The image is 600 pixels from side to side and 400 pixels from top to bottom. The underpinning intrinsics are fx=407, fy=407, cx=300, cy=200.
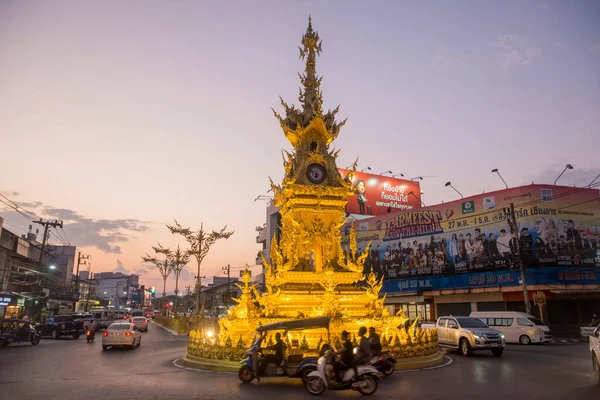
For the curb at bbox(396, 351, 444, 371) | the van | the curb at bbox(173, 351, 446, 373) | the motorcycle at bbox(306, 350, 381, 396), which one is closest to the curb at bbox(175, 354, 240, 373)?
the curb at bbox(173, 351, 446, 373)

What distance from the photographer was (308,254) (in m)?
17.3

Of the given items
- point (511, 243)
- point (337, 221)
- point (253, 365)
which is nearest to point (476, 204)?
point (511, 243)

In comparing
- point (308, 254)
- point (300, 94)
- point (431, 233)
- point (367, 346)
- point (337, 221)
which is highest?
point (300, 94)

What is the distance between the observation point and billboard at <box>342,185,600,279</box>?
34719 mm

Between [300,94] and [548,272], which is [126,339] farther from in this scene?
[548,272]

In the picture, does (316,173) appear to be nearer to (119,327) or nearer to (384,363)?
(384,363)

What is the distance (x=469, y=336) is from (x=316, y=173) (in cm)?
988

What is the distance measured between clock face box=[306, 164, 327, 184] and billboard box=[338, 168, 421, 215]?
3858 centimetres

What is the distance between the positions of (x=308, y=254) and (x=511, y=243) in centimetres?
2657

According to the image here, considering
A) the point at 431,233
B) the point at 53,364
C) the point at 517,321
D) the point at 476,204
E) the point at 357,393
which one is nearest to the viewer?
the point at 357,393

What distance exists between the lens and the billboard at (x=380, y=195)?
58125 mm

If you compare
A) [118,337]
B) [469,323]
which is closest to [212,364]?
[118,337]

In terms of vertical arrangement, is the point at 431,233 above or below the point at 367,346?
above

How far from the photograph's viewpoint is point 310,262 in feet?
58.7
